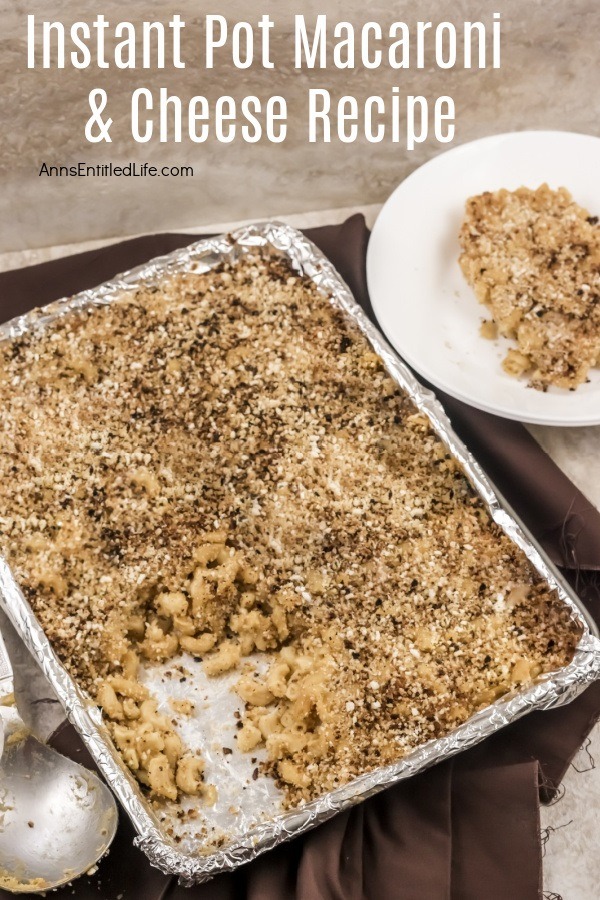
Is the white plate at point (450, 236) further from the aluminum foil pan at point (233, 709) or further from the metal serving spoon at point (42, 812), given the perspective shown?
the metal serving spoon at point (42, 812)

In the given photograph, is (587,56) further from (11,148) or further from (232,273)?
(11,148)

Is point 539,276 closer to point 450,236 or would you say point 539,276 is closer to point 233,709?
point 450,236

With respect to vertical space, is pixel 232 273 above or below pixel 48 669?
above

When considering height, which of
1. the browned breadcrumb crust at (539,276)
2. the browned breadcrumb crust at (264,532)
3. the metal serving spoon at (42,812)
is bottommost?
the metal serving spoon at (42,812)

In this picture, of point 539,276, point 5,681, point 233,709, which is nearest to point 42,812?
point 5,681

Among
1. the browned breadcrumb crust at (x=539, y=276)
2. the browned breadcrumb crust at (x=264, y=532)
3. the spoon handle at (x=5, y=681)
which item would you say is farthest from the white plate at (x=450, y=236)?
the spoon handle at (x=5, y=681)

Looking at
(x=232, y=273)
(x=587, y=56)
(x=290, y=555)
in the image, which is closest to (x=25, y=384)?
(x=232, y=273)
